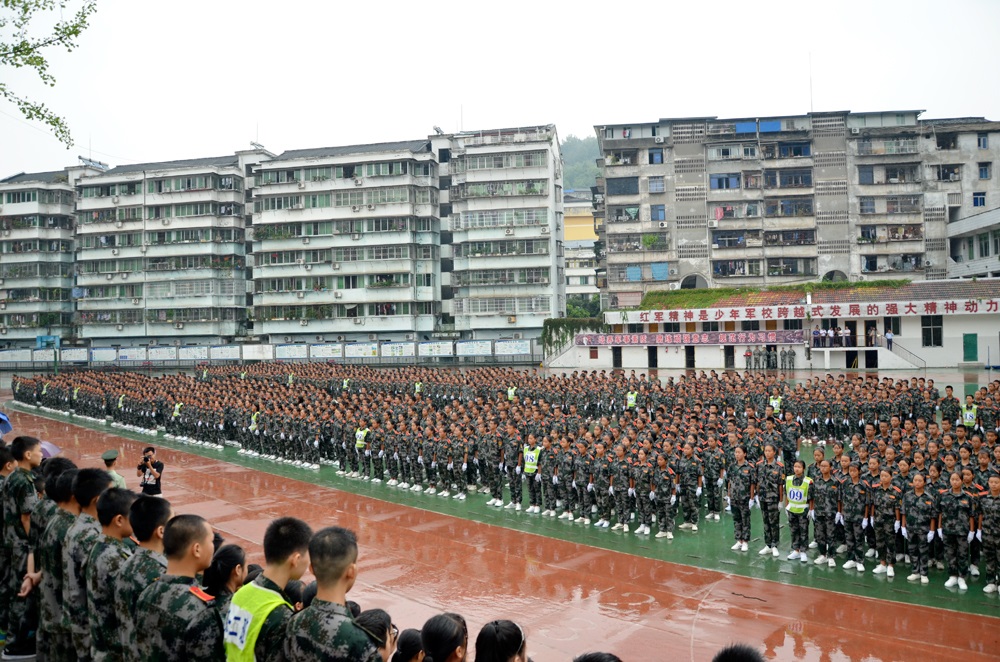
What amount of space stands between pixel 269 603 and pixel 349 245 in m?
46.5

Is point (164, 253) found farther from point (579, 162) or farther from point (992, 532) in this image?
point (579, 162)

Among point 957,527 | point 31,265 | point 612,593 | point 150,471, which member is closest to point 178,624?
point 612,593

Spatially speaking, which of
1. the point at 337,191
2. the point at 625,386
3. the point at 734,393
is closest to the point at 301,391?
the point at 625,386

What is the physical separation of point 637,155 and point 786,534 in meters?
35.6

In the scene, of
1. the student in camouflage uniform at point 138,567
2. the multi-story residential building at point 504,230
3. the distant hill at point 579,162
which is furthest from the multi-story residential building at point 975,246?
the distant hill at point 579,162

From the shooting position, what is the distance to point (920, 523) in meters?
8.71

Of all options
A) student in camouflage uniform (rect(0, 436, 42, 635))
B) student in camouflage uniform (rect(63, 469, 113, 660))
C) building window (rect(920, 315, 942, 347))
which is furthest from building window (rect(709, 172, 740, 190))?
student in camouflage uniform (rect(63, 469, 113, 660))

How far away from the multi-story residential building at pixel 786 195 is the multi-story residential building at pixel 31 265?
42796 millimetres

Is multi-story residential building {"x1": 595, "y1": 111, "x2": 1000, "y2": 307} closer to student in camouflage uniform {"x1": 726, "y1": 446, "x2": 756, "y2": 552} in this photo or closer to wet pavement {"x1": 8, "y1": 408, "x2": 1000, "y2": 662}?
wet pavement {"x1": 8, "y1": 408, "x2": 1000, "y2": 662}

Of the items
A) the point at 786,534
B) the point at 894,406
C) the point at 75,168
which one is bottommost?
Answer: the point at 786,534

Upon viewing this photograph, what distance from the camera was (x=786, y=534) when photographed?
10.9 m

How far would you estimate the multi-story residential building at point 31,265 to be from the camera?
5478 cm

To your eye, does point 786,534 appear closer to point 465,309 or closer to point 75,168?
point 465,309

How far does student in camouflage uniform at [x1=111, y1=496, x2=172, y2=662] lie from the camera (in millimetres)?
4004
